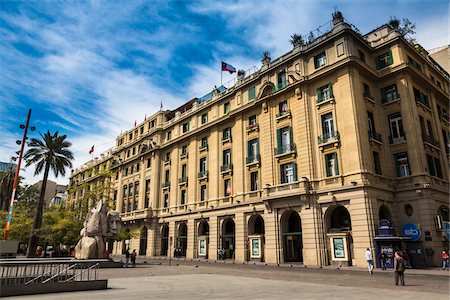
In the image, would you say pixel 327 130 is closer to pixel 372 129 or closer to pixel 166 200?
pixel 372 129

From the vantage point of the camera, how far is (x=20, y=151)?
26.4 meters

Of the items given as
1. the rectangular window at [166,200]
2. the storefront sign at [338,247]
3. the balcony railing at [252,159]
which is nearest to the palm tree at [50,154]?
the rectangular window at [166,200]

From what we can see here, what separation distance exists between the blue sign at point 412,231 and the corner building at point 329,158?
176 mm

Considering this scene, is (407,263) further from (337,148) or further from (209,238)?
(209,238)

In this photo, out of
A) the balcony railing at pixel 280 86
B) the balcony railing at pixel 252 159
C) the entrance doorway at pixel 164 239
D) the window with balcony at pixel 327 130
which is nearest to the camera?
the window with balcony at pixel 327 130

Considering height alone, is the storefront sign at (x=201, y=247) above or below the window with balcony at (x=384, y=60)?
below

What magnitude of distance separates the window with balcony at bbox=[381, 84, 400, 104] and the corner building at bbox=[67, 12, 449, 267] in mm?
97

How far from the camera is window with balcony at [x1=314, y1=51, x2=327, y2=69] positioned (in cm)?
3086

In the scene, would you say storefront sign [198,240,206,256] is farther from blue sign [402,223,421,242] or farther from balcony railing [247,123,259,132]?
blue sign [402,223,421,242]

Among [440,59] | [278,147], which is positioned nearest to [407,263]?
[278,147]

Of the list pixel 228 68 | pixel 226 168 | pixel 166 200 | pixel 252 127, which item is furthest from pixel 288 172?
pixel 166 200

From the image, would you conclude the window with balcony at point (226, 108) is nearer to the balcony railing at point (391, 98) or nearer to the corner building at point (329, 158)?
the corner building at point (329, 158)

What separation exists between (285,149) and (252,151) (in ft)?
17.5

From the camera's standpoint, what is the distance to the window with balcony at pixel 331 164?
91.1ft
